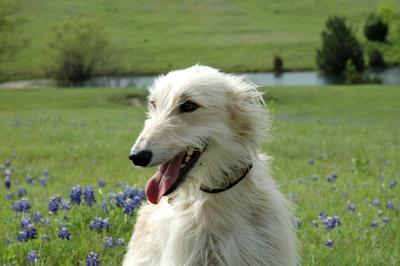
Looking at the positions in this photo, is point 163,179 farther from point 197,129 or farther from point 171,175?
point 197,129

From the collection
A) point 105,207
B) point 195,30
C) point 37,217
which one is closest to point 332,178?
point 105,207

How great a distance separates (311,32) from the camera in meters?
84.1

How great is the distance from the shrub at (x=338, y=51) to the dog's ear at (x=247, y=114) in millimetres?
60247

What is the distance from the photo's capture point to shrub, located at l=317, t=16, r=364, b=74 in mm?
63344

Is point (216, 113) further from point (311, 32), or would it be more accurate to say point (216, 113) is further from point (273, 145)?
point (311, 32)

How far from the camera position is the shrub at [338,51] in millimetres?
63344

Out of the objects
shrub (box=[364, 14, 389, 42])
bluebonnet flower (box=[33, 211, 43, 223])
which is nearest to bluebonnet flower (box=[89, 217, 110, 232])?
bluebonnet flower (box=[33, 211, 43, 223])

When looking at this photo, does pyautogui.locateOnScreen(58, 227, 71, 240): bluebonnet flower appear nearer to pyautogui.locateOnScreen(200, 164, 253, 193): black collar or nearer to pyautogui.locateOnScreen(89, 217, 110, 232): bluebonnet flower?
Answer: pyautogui.locateOnScreen(89, 217, 110, 232): bluebonnet flower

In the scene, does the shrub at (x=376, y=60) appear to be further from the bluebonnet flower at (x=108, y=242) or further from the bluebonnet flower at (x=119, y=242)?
the bluebonnet flower at (x=108, y=242)

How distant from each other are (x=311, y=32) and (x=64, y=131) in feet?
232

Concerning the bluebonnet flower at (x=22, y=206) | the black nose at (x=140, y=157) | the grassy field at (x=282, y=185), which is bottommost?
the grassy field at (x=282, y=185)

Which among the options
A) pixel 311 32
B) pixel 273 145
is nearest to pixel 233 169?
pixel 273 145

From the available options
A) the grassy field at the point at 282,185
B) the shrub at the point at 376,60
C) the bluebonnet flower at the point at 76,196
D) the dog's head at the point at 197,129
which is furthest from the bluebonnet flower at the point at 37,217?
the shrub at the point at 376,60

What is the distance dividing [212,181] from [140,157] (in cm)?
66
